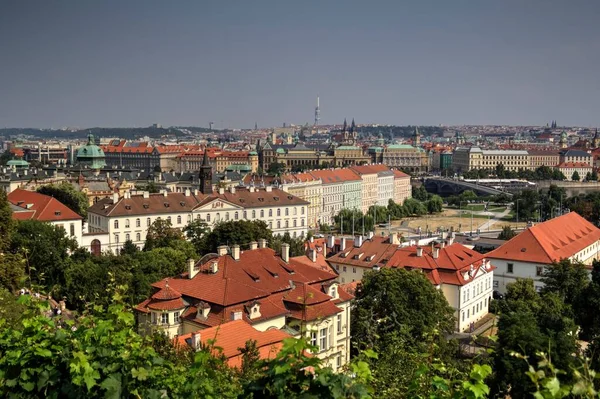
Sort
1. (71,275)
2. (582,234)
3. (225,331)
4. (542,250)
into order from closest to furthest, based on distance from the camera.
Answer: (225,331)
(71,275)
(542,250)
(582,234)

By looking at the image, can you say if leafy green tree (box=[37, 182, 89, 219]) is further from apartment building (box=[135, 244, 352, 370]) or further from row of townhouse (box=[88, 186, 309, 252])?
apartment building (box=[135, 244, 352, 370])

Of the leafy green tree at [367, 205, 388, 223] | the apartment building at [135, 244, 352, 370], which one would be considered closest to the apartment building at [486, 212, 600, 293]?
the apartment building at [135, 244, 352, 370]

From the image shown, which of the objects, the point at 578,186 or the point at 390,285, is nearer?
the point at 390,285

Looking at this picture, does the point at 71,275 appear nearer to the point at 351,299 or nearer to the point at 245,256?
the point at 245,256

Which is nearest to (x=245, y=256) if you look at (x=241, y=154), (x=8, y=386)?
(x=8, y=386)

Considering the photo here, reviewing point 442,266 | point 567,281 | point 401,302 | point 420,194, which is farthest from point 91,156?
point 401,302

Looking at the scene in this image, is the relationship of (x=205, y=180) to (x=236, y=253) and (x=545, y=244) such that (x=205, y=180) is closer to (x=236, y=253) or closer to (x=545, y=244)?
(x=545, y=244)

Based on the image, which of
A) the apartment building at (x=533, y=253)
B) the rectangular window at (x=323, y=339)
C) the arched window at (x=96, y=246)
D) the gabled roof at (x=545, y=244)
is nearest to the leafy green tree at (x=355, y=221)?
the gabled roof at (x=545, y=244)
